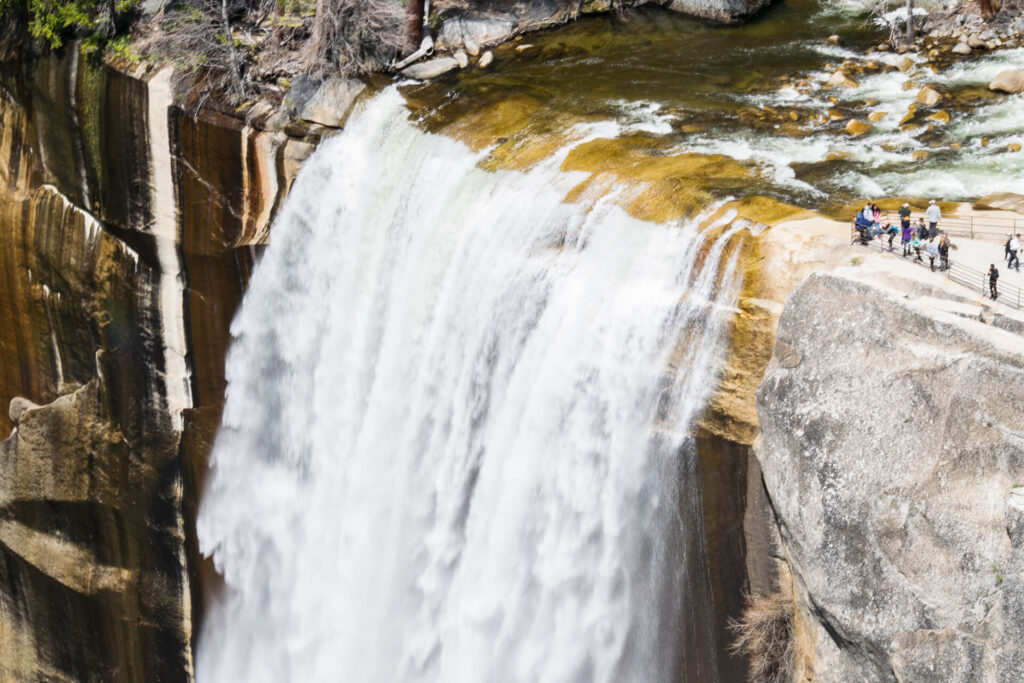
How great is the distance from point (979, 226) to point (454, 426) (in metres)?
8.87

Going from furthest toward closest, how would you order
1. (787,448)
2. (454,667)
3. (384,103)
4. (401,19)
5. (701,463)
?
1. (401,19)
2. (384,103)
3. (454,667)
4. (701,463)
5. (787,448)

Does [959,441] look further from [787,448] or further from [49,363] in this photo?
[49,363]

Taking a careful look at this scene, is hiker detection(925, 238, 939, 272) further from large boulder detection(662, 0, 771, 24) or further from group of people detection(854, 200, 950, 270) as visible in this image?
large boulder detection(662, 0, 771, 24)

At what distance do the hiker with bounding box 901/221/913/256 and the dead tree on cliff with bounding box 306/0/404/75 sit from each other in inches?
512

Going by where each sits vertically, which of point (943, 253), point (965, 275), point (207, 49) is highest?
point (207, 49)

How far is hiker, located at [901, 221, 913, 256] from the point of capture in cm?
1430

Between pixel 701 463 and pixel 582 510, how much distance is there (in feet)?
7.37

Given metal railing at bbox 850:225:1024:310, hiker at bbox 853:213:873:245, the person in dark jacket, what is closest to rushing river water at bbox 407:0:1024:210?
hiker at bbox 853:213:873:245

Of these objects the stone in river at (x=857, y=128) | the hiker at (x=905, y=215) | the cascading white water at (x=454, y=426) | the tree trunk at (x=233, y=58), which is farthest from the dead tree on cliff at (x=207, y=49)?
the hiker at (x=905, y=215)

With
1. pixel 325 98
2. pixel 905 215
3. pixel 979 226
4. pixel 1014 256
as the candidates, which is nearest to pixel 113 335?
pixel 325 98

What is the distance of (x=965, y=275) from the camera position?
45.3ft

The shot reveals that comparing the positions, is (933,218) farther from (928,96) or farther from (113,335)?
(113,335)

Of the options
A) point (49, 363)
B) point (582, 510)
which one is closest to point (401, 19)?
point (49, 363)

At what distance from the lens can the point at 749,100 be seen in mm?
21562
